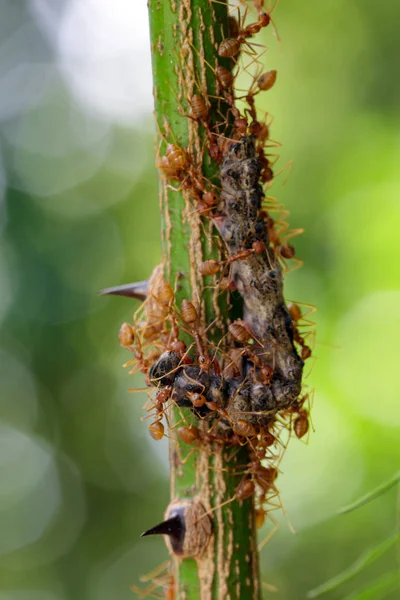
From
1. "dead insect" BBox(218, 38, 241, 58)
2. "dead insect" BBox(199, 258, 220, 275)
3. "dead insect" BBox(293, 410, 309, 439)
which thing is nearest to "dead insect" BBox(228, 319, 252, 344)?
"dead insect" BBox(199, 258, 220, 275)

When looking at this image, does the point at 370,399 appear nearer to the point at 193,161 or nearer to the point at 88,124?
the point at 193,161

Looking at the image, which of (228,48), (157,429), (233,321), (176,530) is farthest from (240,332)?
(228,48)

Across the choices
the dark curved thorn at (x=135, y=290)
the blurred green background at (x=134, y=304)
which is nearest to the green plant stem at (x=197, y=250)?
the dark curved thorn at (x=135, y=290)

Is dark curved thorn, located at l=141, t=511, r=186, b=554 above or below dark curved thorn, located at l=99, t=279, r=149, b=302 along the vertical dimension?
below

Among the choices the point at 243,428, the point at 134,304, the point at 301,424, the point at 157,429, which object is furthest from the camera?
the point at 134,304

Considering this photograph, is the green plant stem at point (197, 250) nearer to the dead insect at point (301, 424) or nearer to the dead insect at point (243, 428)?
the dead insect at point (243, 428)

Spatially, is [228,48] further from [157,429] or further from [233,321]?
[157,429]

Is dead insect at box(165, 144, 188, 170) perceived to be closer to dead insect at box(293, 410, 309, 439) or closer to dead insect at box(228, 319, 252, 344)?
dead insect at box(228, 319, 252, 344)
